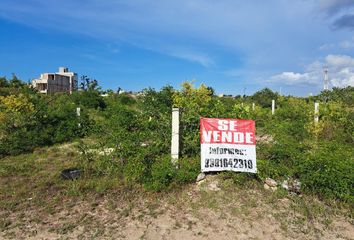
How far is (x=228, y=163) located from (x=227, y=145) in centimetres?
33

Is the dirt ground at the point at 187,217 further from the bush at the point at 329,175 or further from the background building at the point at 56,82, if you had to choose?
the background building at the point at 56,82

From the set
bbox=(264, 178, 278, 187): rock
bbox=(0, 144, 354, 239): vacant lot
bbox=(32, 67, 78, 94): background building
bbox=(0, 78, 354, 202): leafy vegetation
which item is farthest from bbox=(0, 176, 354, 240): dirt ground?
bbox=(32, 67, 78, 94): background building

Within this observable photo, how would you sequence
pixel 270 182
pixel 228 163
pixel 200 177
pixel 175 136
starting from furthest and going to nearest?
pixel 175 136 < pixel 228 163 < pixel 200 177 < pixel 270 182

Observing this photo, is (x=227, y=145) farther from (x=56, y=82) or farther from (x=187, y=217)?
(x=56, y=82)

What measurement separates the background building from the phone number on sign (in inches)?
1896

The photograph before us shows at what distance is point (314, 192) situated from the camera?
16.5 feet

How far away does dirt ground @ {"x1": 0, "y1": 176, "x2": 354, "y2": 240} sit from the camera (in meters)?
3.91

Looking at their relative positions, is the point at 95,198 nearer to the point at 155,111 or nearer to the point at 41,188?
the point at 41,188

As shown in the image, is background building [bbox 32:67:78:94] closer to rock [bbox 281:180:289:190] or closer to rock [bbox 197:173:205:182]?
rock [bbox 197:173:205:182]

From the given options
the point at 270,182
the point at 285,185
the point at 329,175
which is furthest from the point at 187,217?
the point at 329,175

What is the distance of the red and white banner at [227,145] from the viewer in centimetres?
557

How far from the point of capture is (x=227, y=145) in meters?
5.69

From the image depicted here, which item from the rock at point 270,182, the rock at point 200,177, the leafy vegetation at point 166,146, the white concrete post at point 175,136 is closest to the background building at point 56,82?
the leafy vegetation at point 166,146

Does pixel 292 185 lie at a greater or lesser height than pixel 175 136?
lesser
